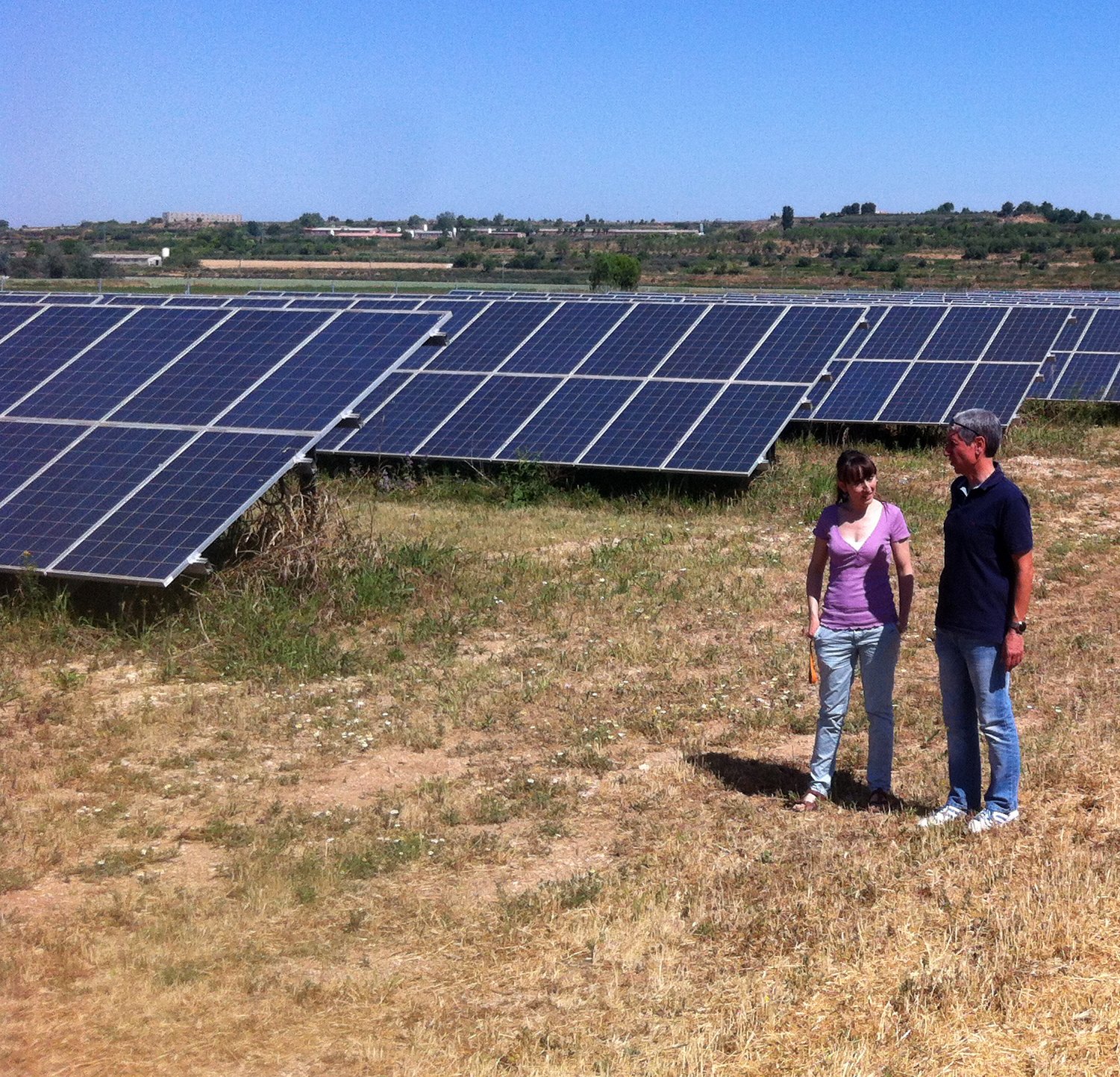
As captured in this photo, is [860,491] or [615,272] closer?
[860,491]

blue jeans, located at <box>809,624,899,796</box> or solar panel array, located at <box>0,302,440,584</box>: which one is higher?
solar panel array, located at <box>0,302,440,584</box>

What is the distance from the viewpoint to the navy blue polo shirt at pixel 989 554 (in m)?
6.43

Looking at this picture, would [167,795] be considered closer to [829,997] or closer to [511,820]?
[511,820]

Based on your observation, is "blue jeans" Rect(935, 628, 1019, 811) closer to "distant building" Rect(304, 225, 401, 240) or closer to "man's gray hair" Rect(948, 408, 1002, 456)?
"man's gray hair" Rect(948, 408, 1002, 456)

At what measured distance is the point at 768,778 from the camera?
309 inches

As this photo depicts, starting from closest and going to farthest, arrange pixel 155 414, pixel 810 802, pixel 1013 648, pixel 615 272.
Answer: pixel 1013 648, pixel 810 802, pixel 155 414, pixel 615 272

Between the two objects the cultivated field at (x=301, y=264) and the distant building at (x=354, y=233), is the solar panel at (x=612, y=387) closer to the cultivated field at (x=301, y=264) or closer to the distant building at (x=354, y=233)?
the cultivated field at (x=301, y=264)

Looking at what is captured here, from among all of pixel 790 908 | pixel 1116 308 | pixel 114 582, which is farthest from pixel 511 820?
pixel 1116 308

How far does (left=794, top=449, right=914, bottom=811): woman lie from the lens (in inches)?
275

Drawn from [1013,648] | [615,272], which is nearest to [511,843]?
[1013,648]

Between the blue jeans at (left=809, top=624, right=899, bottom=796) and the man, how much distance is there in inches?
13.1

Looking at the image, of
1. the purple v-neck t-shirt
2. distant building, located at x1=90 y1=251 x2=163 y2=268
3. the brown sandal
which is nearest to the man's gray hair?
the purple v-neck t-shirt

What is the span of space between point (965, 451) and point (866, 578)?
2.83 ft

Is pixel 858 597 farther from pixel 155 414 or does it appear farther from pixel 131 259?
pixel 131 259
